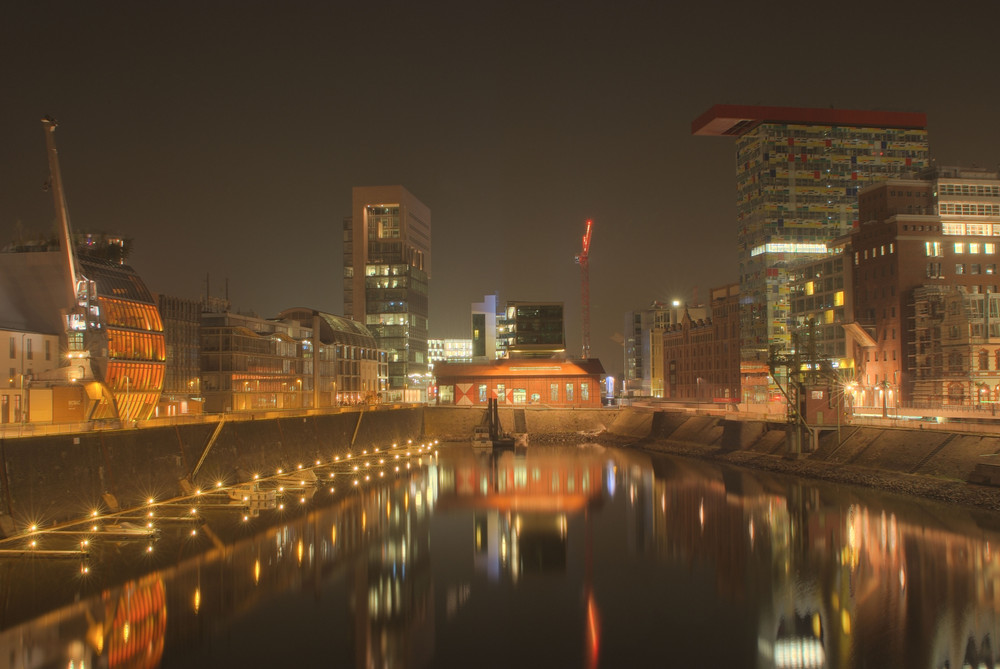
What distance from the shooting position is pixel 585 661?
21.4 m

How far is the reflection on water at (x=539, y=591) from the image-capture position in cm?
2166

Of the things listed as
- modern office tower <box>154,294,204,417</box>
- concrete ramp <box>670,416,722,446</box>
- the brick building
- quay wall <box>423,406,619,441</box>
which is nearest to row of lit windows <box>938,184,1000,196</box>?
the brick building

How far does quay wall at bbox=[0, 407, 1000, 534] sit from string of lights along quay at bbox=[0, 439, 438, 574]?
1.69 ft

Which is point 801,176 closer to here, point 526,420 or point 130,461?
point 526,420

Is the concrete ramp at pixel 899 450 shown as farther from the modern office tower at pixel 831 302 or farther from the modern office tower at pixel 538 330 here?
the modern office tower at pixel 538 330

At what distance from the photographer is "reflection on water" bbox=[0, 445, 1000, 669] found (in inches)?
853

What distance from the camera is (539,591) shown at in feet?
92.9

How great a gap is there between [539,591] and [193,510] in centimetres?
1696

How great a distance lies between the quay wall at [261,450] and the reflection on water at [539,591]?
392 centimetres

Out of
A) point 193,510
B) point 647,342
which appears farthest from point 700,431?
point 647,342

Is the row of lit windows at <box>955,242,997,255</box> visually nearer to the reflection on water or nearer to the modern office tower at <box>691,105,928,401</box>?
the reflection on water

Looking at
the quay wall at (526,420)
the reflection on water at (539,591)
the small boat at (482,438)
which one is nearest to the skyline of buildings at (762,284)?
the quay wall at (526,420)

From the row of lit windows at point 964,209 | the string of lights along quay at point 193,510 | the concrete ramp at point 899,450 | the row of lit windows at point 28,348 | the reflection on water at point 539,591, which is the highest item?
the row of lit windows at point 964,209

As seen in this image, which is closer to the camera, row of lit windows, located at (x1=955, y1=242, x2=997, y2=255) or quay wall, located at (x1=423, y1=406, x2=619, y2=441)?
row of lit windows, located at (x1=955, y1=242, x2=997, y2=255)
